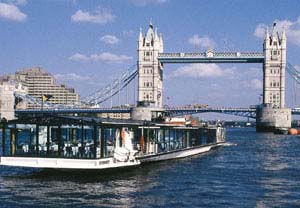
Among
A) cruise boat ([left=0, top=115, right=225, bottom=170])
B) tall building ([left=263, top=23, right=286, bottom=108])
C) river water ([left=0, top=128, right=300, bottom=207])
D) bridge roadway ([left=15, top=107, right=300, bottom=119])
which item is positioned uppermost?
tall building ([left=263, top=23, right=286, bottom=108])

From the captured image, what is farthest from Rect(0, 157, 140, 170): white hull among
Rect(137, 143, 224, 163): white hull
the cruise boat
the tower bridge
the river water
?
the tower bridge

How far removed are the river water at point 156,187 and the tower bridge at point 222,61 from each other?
11453cm

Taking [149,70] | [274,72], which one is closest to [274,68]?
[274,72]

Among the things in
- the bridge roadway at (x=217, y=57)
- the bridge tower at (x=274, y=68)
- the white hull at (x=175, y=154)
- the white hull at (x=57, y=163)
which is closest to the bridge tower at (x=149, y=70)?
the bridge roadway at (x=217, y=57)

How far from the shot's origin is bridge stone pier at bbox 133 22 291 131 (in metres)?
167

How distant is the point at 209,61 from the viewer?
553 feet

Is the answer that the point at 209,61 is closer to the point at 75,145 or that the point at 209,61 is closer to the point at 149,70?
the point at 149,70

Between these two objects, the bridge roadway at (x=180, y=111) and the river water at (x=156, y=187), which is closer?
the river water at (x=156, y=187)

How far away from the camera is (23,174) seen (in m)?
35.0

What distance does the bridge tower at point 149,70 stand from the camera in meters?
183

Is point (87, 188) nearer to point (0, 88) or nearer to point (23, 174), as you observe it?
point (23, 174)

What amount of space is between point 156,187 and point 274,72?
15412 centimetres

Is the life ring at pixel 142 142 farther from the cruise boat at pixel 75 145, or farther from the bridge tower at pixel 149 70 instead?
the bridge tower at pixel 149 70

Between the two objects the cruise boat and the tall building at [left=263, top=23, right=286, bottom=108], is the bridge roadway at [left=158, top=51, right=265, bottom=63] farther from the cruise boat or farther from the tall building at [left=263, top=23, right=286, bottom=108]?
the cruise boat
